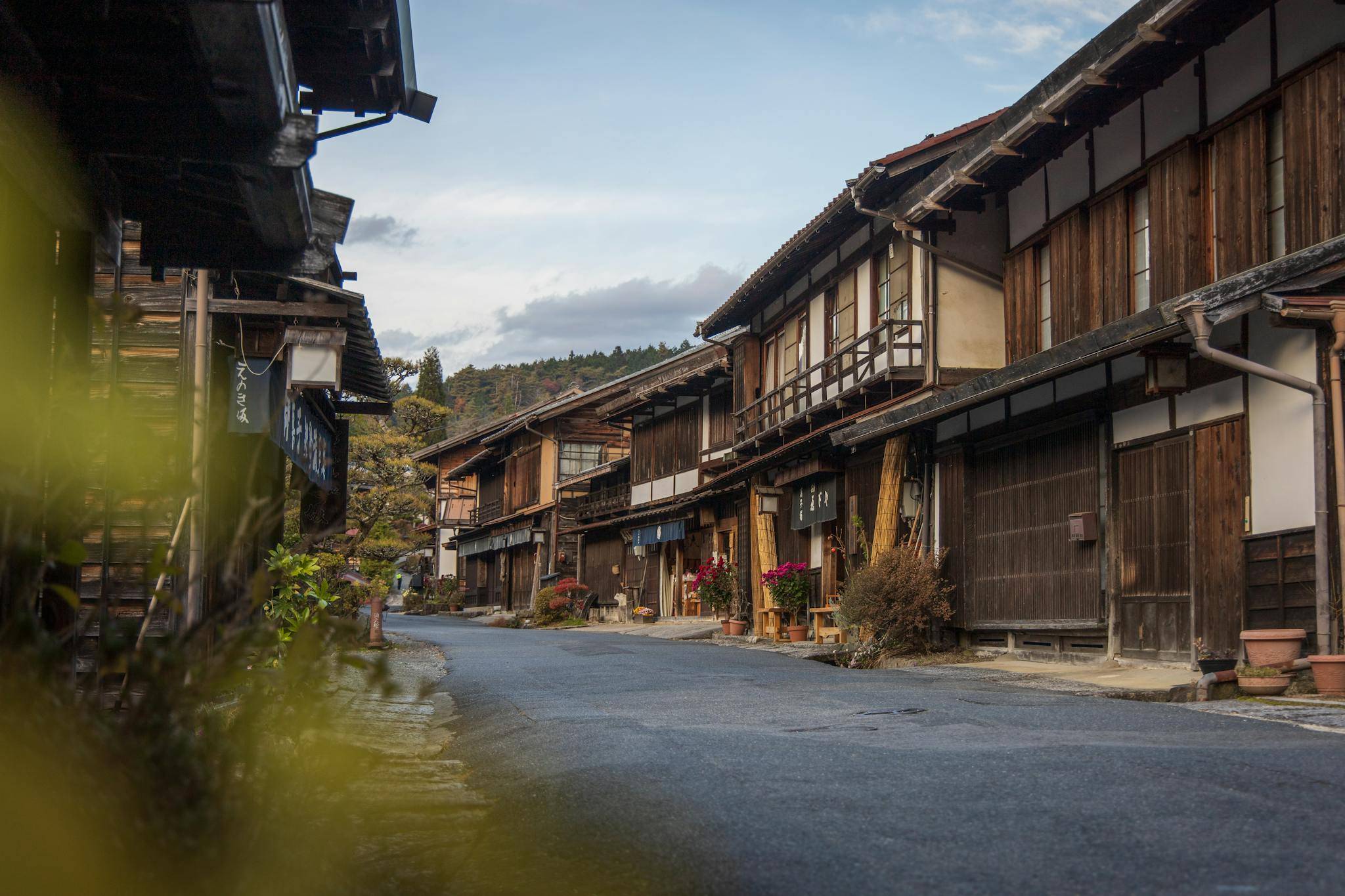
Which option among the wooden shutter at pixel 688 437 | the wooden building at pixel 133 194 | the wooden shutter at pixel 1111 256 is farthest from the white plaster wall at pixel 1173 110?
the wooden shutter at pixel 688 437

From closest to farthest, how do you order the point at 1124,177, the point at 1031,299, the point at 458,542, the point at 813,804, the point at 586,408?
1. the point at 813,804
2. the point at 1124,177
3. the point at 1031,299
4. the point at 586,408
5. the point at 458,542

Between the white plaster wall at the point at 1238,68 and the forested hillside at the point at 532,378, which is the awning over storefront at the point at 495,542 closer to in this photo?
the white plaster wall at the point at 1238,68

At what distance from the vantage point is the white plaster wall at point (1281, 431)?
10266 millimetres

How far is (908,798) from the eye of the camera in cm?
519

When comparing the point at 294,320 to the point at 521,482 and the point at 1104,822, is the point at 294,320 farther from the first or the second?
the point at 521,482

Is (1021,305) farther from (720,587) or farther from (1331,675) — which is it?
(720,587)

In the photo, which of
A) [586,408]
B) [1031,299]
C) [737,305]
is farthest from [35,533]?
[586,408]

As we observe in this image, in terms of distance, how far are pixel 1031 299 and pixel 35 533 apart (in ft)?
47.2

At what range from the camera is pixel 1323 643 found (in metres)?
9.65

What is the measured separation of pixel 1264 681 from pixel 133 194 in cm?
885

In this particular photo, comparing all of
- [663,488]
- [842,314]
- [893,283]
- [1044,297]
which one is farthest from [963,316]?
[663,488]

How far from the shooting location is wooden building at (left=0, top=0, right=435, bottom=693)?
318cm

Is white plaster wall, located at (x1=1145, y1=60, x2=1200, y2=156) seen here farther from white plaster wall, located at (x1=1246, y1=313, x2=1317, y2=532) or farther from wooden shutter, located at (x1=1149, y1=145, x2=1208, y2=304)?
white plaster wall, located at (x1=1246, y1=313, x2=1317, y2=532)

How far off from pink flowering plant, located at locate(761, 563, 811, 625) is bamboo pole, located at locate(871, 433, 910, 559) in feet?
14.1
